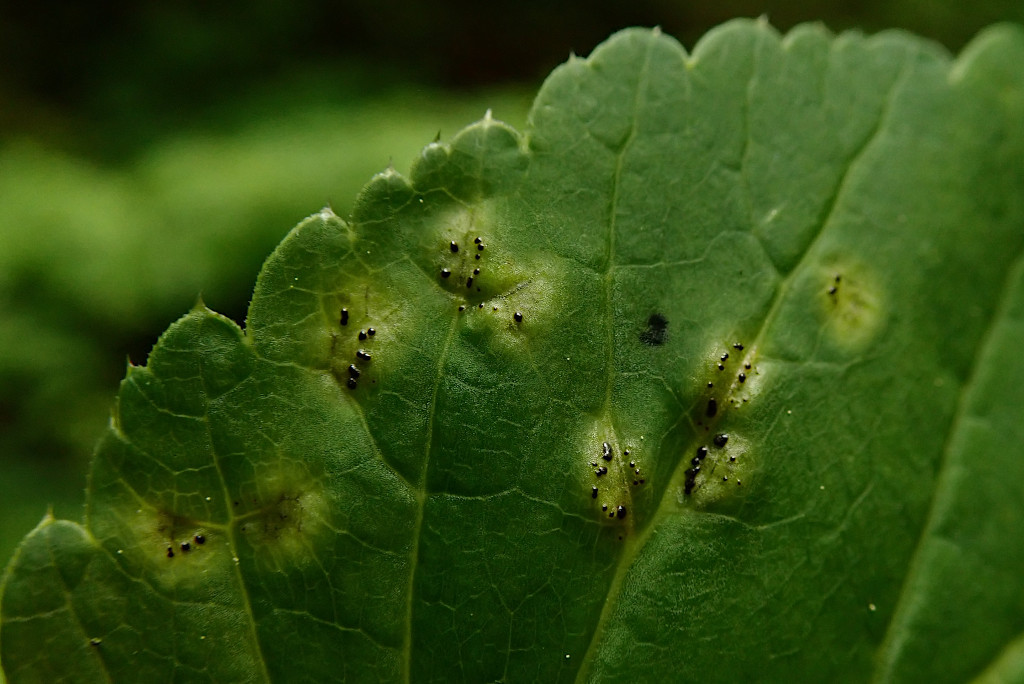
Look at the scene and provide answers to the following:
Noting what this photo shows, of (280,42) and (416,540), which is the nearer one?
(416,540)

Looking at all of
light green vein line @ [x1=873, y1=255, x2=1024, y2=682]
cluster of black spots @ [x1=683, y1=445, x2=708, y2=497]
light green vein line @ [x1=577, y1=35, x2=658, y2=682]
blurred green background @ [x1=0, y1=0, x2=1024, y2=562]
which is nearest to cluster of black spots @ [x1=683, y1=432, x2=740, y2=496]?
cluster of black spots @ [x1=683, y1=445, x2=708, y2=497]

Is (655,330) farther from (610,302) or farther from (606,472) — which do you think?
(606,472)

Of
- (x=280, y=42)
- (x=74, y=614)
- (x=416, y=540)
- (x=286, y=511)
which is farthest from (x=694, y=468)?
(x=280, y=42)

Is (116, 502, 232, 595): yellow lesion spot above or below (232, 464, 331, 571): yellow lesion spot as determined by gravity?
below

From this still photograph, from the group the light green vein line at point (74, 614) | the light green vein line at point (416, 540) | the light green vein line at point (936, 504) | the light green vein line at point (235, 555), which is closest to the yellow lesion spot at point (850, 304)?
the light green vein line at point (936, 504)

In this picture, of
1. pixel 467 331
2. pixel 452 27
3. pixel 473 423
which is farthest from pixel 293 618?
pixel 452 27

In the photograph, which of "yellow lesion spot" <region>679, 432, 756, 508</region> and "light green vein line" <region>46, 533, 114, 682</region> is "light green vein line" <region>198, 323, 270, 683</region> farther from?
"yellow lesion spot" <region>679, 432, 756, 508</region>

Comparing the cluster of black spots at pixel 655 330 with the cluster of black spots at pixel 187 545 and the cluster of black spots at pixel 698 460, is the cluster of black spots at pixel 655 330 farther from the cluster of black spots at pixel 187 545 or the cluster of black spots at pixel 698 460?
the cluster of black spots at pixel 187 545
